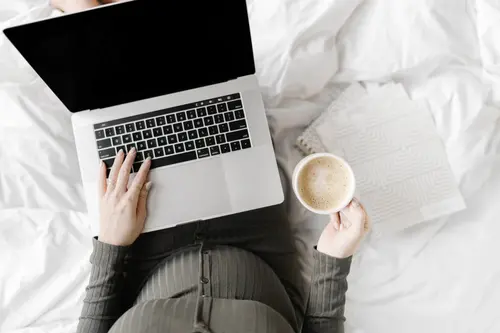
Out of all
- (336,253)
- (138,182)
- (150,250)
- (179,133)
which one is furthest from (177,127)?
(336,253)

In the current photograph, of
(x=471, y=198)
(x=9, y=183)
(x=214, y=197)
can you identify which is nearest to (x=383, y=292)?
(x=471, y=198)

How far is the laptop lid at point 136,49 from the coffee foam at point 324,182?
198mm

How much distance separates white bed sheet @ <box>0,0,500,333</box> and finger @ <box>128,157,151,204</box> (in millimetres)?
190

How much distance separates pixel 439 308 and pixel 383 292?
0.11 m

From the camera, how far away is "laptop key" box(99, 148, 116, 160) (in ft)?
2.70

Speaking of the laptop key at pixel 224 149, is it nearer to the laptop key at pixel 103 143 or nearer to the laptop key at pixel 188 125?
the laptop key at pixel 188 125

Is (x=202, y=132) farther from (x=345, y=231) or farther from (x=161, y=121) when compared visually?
(x=345, y=231)

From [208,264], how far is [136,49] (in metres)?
0.37

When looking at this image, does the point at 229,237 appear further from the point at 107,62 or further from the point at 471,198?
the point at 471,198

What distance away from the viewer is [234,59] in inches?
30.3

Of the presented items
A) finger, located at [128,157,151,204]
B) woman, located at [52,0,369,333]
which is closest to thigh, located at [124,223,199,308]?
woman, located at [52,0,369,333]

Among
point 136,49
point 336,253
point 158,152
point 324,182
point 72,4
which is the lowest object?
point 336,253

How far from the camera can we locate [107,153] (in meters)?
0.82

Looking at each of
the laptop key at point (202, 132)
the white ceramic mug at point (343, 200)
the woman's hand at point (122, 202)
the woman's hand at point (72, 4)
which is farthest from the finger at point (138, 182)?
the woman's hand at point (72, 4)
